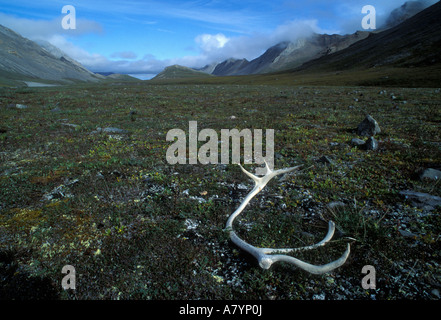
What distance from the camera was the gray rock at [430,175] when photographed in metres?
6.97

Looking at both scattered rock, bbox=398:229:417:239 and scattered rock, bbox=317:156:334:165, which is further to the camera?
scattered rock, bbox=317:156:334:165

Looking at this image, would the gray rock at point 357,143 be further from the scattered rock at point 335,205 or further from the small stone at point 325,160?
the scattered rock at point 335,205

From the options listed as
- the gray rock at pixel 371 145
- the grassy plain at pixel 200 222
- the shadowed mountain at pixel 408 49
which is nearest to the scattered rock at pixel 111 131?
the grassy plain at pixel 200 222

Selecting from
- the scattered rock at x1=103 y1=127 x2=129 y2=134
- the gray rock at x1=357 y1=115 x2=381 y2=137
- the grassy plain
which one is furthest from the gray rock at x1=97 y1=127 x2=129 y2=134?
the gray rock at x1=357 y1=115 x2=381 y2=137

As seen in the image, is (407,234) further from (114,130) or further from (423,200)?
(114,130)

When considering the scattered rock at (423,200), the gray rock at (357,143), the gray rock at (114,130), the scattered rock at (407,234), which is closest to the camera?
the scattered rock at (407,234)

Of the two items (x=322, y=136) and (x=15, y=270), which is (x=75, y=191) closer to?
(x=15, y=270)

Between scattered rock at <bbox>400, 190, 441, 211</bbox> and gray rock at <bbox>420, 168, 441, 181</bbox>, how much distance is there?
129 centimetres

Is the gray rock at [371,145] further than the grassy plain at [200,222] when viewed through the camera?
Yes

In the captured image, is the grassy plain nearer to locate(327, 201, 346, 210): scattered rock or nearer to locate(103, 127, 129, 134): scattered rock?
locate(327, 201, 346, 210): scattered rock

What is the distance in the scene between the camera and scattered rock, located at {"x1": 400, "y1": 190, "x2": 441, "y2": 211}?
227 inches
